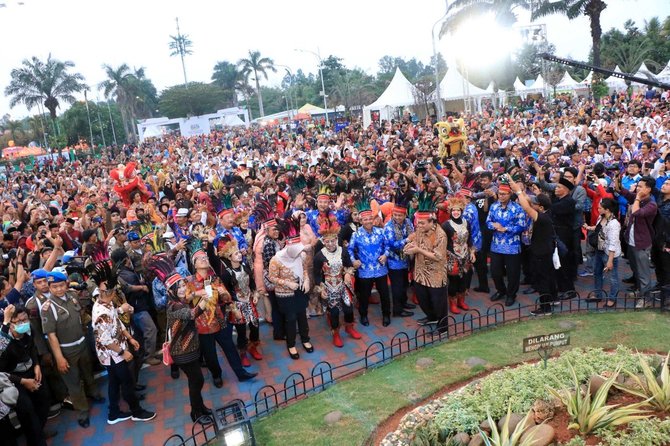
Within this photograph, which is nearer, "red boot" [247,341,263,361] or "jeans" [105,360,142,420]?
"jeans" [105,360,142,420]

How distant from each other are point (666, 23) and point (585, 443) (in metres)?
52.0

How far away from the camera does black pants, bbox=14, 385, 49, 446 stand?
15.0 ft

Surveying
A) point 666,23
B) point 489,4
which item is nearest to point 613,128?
point 489,4

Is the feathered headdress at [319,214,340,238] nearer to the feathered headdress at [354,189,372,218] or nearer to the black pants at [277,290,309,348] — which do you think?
the feathered headdress at [354,189,372,218]

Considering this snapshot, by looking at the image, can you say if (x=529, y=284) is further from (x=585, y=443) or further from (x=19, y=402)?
(x=19, y=402)

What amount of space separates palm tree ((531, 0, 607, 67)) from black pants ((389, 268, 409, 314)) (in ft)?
78.4

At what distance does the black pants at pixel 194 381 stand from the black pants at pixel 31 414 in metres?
1.39

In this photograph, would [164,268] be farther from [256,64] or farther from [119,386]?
[256,64]

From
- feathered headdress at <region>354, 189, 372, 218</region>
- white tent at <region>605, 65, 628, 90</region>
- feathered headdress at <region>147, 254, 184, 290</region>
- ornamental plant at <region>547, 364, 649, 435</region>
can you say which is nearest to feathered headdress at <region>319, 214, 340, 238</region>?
feathered headdress at <region>354, 189, 372, 218</region>

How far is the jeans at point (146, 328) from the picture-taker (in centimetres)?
601

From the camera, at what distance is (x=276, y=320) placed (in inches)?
267

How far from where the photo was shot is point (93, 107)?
56875mm

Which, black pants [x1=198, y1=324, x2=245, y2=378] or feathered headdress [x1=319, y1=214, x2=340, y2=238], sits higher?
feathered headdress [x1=319, y1=214, x2=340, y2=238]

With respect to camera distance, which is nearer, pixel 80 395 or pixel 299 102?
pixel 80 395
